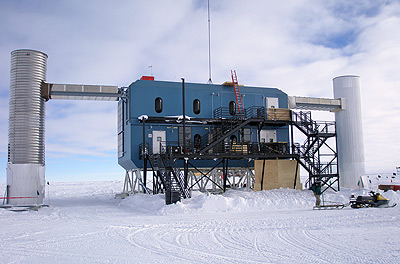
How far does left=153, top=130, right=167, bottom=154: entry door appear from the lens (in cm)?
3124

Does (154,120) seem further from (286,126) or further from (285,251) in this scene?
(285,251)

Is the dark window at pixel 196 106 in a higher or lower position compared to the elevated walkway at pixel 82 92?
lower

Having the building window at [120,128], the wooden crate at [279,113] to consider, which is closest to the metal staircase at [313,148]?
the wooden crate at [279,113]

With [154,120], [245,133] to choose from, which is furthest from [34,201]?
[245,133]

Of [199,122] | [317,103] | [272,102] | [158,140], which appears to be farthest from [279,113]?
[158,140]

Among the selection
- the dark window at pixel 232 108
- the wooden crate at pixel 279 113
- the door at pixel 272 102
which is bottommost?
the wooden crate at pixel 279 113

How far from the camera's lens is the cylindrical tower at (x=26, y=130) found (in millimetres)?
27094

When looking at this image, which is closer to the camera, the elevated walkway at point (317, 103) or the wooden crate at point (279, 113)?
the wooden crate at point (279, 113)

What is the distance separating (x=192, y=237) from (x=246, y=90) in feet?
76.7

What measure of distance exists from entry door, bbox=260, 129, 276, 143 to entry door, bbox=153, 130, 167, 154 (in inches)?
338

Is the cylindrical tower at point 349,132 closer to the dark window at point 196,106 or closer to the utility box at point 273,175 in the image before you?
the utility box at point 273,175

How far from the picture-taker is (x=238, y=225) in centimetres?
1515

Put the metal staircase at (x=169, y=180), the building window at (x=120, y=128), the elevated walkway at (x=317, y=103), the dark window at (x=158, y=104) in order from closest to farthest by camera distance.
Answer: the metal staircase at (x=169, y=180) < the dark window at (x=158, y=104) < the building window at (x=120, y=128) < the elevated walkway at (x=317, y=103)

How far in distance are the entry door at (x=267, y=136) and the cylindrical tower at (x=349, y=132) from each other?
6.81 meters
